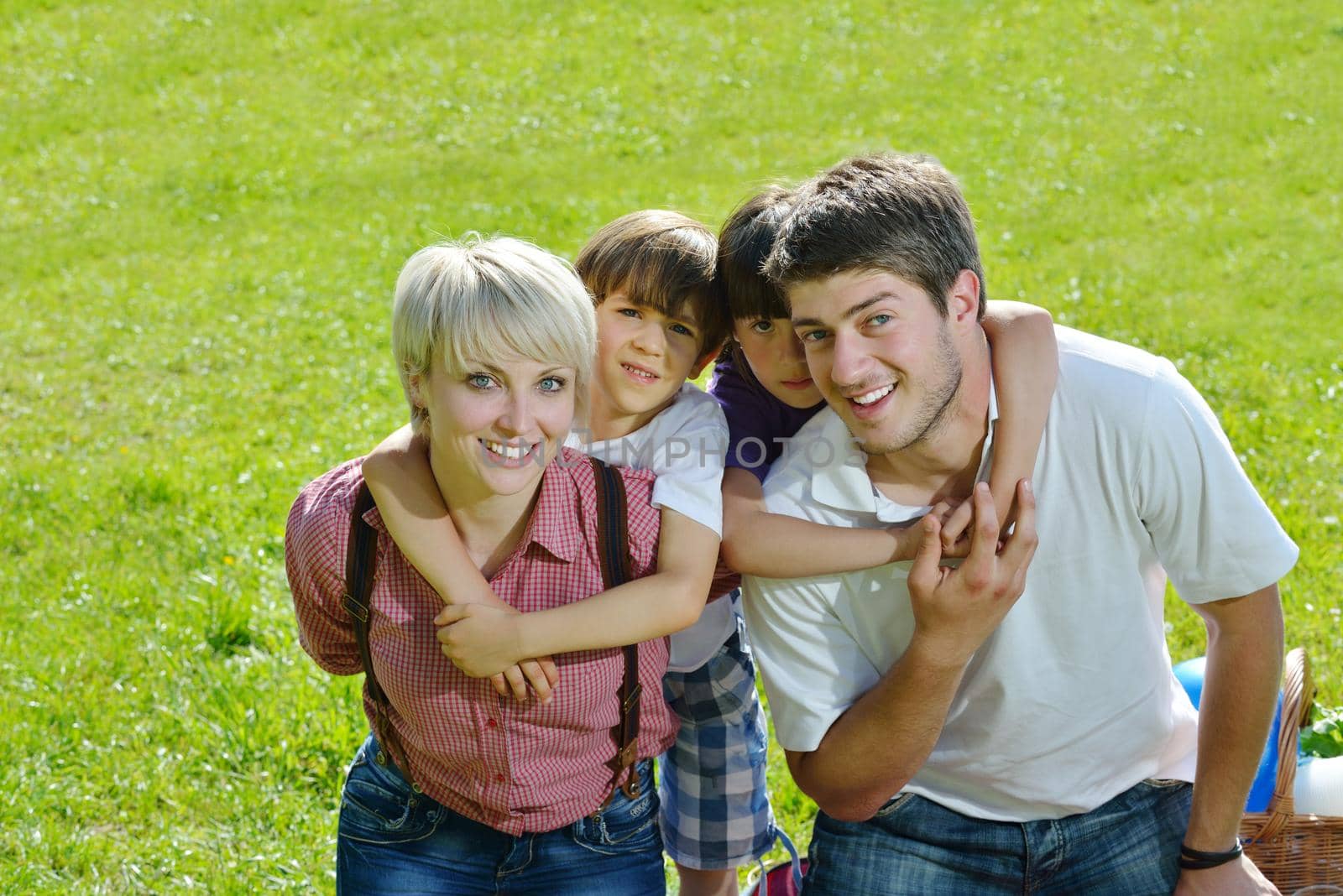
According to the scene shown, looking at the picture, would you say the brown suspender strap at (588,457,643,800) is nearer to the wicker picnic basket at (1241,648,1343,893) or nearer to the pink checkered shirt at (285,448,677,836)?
the pink checkered shirt at (285,448,677,836)

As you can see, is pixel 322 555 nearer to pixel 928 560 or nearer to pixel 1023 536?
pixel 928 560

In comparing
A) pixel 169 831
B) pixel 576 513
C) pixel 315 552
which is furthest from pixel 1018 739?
pixel 169 831

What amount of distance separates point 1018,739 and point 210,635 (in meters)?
3.37

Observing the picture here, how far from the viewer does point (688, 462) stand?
9.05ft

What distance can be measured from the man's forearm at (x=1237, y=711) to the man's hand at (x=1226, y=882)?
52mm

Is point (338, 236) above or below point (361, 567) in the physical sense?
above

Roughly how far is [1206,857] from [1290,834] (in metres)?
0.53

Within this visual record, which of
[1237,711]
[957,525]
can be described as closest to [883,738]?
[957,525]

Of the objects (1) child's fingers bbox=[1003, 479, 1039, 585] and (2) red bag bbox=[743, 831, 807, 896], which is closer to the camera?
(1) child's fingers bbox=[1003, 479, 1039, 585]

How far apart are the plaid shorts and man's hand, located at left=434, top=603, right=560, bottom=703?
2.37 feet

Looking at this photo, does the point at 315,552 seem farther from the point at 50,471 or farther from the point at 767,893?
the point at 50,471

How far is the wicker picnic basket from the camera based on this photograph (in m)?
3.01

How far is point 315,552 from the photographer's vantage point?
2.67 m

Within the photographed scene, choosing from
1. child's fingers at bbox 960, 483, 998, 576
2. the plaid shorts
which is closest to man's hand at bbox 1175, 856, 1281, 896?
child's fingers at bbox 960, 483, 998, 576
